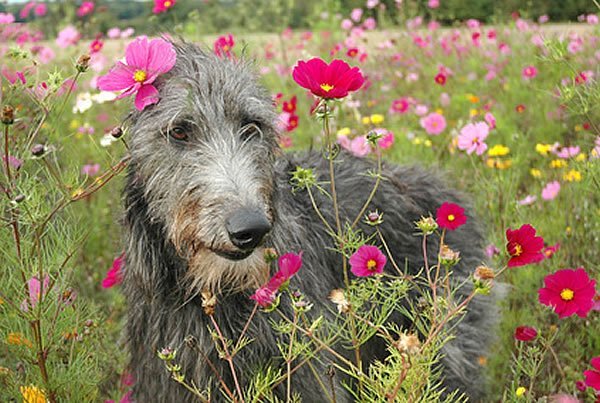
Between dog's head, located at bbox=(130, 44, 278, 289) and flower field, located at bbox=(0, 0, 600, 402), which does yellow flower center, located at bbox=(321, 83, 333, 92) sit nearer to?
flower field, located at bbox=(0, 0, 600, 402)

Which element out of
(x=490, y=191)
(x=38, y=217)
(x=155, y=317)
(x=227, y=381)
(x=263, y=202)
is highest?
(x=38, y=217)

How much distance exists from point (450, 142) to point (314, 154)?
8.04 feet

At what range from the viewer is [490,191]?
15.0ft

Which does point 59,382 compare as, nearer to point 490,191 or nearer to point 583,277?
point 583,277

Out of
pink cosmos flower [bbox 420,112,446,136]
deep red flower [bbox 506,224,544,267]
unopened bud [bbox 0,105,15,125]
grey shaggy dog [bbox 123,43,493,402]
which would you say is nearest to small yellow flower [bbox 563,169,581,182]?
pink cosmos flower [bbox 420,112,446,136]

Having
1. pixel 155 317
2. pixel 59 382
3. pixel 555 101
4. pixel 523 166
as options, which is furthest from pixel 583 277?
pixel 555 101

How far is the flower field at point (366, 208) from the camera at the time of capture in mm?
2307

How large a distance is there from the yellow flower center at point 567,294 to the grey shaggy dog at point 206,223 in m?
1.05

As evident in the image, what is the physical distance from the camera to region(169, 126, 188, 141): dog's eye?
2830 mm

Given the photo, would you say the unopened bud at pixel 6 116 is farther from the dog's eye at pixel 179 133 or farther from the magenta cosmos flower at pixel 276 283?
the magenta cosmos flower at pixel 276 283

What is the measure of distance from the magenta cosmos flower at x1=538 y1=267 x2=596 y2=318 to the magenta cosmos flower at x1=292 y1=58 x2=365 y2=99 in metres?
1.00

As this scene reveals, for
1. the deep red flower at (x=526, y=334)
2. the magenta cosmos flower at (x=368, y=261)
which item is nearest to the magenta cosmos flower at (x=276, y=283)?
the magenta cosmos flower at (x=368, y=261)

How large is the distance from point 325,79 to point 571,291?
1.14 metres

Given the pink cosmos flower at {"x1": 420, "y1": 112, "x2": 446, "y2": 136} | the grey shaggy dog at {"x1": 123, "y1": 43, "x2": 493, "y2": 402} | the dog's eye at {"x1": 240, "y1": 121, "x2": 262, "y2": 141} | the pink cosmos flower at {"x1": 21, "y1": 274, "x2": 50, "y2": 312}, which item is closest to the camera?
the pink cosmos flower at {"x1": 21, "y1": 274, "x2": 50, "y2": 312}
